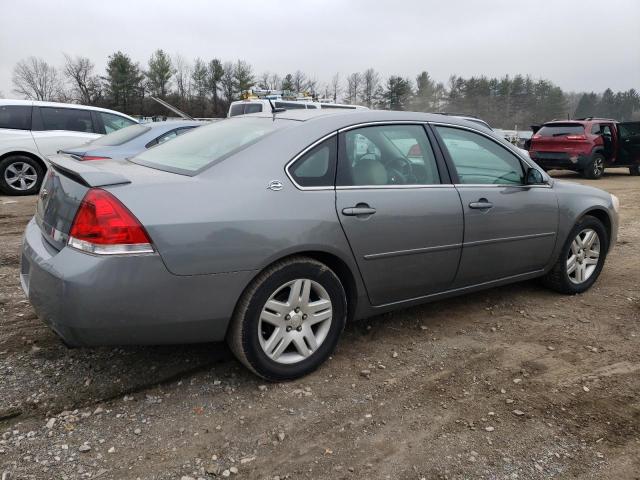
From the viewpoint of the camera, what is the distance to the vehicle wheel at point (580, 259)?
4.22m

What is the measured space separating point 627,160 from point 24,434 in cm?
1656

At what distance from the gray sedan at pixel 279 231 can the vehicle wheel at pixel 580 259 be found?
48 cm

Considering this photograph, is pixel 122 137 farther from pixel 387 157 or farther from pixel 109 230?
pixel 109 230

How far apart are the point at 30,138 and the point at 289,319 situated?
8054mm

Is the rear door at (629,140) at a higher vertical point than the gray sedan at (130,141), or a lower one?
higher

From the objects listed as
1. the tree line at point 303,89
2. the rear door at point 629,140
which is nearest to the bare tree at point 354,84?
the tree line at point 303,89

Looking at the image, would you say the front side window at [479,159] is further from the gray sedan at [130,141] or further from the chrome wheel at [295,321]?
the gray sedan at [130,141]

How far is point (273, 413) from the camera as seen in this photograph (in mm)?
2564

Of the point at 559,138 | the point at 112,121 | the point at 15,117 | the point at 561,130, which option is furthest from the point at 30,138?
the point at 561,130

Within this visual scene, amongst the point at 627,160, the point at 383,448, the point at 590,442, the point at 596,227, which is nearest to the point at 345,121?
the point at 383,448

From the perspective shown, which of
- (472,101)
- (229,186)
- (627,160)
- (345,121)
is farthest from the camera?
(472,101)

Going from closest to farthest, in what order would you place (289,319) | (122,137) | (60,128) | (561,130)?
(289,319) → (122,137) → (60,128) → (561,130)

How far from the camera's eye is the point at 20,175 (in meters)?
8.90

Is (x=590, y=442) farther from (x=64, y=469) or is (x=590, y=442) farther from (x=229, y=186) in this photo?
(x=64, y=469)
